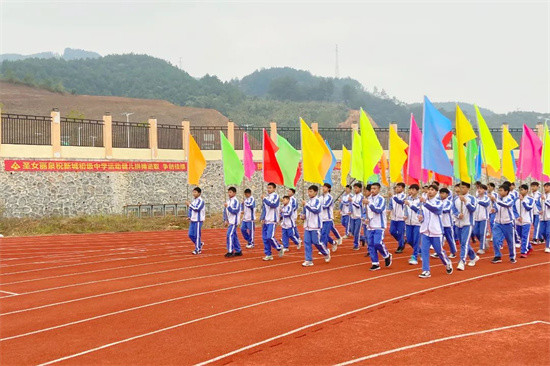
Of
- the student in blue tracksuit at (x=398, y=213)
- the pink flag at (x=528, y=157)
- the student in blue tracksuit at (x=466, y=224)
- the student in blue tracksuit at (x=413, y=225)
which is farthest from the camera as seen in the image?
the pink flag at (x=528, y=157)

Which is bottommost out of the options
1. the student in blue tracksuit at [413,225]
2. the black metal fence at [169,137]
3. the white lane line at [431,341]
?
the white lane line at [431,341]

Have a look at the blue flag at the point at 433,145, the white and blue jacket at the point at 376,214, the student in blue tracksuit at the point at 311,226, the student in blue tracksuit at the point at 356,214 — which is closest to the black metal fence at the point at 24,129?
the student in blue tracksuit at the point at 356,214

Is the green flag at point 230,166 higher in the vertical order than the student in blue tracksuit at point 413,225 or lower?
higher

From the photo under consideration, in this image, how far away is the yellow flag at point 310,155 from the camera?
536 inches

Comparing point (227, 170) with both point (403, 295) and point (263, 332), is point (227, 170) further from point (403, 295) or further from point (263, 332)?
point (263, 332)

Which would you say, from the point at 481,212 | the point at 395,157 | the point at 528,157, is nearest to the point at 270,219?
the point at 395,157

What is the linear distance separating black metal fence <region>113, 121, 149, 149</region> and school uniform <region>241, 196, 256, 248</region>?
1552cm

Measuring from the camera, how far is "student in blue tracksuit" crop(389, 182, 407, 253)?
14.4m

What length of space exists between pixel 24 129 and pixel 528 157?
839 inches

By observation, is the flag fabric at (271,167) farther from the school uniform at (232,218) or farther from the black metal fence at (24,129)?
the black metal fence at (24,129)

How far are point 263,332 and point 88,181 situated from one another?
870 inches

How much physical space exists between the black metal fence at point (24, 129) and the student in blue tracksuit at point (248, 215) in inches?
551

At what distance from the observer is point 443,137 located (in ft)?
38.5

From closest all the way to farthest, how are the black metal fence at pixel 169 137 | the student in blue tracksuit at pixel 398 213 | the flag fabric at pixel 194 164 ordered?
the student in blue tracksuit at pixel 398 213 < the flag fabric at pixel 194 164 < the black metal fence at pixel 169 137
